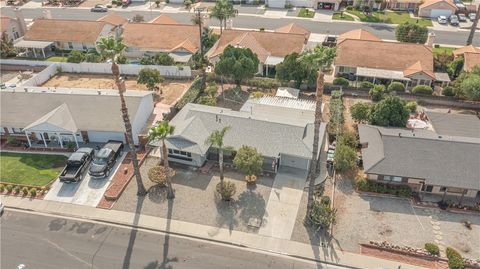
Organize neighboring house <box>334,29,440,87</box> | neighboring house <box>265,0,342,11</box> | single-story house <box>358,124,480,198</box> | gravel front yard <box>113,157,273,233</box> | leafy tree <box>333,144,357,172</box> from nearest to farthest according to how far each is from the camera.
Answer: gravel front yard <box>113,157,273,233</box> → single-story house <box>358,124,480,198</box> → leafy tree <box>333,144,357,172</box> → neighboring house <box>334,29,440,87</box> → neighboring house <box>265,0,342,11</box>

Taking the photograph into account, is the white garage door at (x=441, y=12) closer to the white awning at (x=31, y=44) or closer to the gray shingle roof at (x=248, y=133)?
the gray shingle roof at (x=248, y=133)

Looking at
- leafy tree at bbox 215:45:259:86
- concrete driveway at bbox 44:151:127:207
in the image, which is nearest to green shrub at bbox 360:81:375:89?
leafy tree at bbox 215:45:259:86

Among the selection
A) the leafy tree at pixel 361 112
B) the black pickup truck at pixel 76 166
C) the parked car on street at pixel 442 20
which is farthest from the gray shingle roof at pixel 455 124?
the parked car on street at pixel 442 20

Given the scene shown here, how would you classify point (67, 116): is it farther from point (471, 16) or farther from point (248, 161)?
point (471, 16)

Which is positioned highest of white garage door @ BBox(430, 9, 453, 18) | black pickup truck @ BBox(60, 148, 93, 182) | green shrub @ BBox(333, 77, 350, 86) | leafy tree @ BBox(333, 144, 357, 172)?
white garage door @ BBox(430, 9, 453, 18)

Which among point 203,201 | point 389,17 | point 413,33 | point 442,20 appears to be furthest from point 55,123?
point 442,20

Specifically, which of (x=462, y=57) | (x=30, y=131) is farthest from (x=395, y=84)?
(x=30, y=131)

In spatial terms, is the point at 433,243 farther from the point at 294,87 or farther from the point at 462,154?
the point at 294,87

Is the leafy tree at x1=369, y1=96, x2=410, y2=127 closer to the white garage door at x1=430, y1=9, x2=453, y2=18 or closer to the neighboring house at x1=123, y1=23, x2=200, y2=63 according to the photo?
the neighboring house at x1=123, y1=23, x2=200, y2=63
